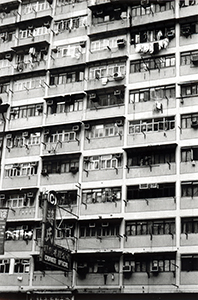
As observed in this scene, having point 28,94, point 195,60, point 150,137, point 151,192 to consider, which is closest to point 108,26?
point 195,60

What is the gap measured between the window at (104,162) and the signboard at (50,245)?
3.78 m

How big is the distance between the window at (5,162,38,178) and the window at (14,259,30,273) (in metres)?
4.59

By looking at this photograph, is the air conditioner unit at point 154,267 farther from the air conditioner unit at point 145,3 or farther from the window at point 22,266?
the air conditioner unit at point 145,3

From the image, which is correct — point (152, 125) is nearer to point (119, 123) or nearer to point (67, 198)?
point (119, 123)

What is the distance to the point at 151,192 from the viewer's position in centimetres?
2594

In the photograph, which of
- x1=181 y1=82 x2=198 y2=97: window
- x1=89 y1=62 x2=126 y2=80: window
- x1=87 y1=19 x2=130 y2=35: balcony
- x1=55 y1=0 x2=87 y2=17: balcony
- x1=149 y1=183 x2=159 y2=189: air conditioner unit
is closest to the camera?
x1=149 y1=183 x2=159 y2=189: air conditioner unit

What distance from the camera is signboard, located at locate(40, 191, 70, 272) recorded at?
885 inches

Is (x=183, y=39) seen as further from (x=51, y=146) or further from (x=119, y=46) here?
(x=51, y=146)

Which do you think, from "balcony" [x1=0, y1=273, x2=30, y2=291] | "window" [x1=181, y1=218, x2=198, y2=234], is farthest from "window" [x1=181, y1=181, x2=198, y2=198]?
"balcony" [x1=0, y1=273, x2=30, y2=291]

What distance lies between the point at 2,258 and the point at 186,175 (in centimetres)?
1044

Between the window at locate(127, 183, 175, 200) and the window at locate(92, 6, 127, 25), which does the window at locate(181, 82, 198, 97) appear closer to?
the window at locate(127, 183, 175, 200)

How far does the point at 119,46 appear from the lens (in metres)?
29.2

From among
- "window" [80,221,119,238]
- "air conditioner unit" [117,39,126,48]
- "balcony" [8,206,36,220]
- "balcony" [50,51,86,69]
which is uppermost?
"air conditioner unit" [117,39,126,48]

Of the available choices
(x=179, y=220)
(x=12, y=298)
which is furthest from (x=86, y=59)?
(x=12, y=298)
